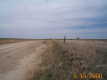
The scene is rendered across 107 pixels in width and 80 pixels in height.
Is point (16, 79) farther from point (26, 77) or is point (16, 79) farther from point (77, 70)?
point (77, 70)

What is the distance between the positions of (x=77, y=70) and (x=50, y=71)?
43.3 inches

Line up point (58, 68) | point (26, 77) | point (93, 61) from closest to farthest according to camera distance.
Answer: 1. point (26, 77)
2. point (58, 68)
3. point (93, 61)

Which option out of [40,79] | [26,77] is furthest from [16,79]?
[40,79]

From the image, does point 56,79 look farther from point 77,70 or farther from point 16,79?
point 16,79

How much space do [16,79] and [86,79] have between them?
2.59m

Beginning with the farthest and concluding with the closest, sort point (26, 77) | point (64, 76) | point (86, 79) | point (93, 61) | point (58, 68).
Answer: point (93, 61) → point (58, 68) → point (26, 77) → point (64, 76) → point (86, 79)

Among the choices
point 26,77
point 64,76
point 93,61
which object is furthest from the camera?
point 93,61

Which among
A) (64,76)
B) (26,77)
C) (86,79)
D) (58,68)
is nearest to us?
(86,79)

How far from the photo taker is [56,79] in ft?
12.6

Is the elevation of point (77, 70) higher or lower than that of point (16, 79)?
higher

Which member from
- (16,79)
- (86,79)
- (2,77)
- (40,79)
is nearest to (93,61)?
(86,79)

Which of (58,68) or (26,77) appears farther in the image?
(58,68)

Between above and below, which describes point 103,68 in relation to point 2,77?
above

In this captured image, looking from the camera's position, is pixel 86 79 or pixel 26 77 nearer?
pixel 86 79
